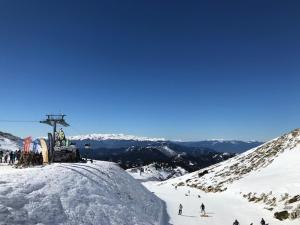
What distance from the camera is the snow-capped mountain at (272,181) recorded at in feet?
199

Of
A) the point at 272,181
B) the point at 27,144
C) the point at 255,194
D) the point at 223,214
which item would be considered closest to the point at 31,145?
the point at 27,144

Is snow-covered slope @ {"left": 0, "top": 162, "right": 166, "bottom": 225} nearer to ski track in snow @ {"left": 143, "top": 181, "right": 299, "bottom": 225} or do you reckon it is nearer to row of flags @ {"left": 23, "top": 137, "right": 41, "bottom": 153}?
row of flags @ {"left": 23, "top": 137, "right": 41, "bottom": 153}

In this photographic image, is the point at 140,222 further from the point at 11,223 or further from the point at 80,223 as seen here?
the point at 11,223

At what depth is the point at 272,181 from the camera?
2960 inches

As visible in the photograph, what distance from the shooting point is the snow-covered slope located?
78.5ft

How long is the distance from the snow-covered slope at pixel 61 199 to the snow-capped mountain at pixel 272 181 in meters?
30.7

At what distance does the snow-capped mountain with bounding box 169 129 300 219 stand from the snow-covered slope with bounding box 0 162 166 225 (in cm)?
3072

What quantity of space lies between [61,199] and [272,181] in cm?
5718

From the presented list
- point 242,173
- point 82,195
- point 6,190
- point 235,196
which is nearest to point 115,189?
point 82,195

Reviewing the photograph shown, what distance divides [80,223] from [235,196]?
62.0 m

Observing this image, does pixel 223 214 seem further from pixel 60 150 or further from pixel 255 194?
pixel 60 150

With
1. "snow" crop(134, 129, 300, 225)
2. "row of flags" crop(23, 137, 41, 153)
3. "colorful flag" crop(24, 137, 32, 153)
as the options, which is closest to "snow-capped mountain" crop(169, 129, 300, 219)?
"snow" crop(134, 129, 300, 225)

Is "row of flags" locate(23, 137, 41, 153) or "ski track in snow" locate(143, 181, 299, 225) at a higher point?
"row of flags" locate(23, 137, 41, 153)

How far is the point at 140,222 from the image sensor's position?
36656 millimetres
